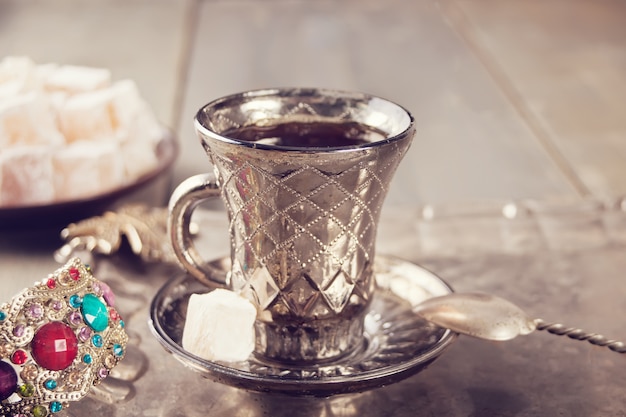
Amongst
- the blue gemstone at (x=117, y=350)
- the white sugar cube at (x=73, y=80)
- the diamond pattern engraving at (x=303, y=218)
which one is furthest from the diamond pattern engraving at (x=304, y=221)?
the white sugar cube at (x=73, y=80)

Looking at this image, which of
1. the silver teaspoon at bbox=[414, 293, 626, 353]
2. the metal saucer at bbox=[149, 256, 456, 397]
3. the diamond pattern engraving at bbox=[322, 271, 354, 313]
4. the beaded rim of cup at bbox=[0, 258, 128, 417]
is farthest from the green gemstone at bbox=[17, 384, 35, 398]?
the silver teaspoon at bbox=[414, 293, 626, 353]

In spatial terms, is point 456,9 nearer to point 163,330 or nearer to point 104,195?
point 104,195

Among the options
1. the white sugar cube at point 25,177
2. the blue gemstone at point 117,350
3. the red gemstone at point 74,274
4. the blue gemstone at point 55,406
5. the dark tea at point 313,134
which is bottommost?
the white sugar cube at point 25,177

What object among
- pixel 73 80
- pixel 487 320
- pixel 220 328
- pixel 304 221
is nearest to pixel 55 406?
pixel 220 328

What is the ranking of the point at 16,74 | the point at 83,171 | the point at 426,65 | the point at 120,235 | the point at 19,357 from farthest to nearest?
the point at 426,65, the point at 16,74, the point at 83,171, the point at 120,235, the point at 19,357

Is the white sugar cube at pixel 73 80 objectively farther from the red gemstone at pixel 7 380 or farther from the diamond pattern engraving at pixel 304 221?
the red gemstone at pixel 7 380

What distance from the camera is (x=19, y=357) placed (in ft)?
2.03

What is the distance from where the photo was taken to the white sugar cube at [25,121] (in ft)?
3.66

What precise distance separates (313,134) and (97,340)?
274mm

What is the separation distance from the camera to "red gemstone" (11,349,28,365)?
62 cm

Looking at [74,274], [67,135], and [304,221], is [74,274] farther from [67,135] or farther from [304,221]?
[67,135]

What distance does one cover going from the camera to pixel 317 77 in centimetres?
191

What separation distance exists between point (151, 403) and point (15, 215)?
17.7 inches

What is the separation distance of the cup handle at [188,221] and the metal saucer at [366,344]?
0.02 metres
